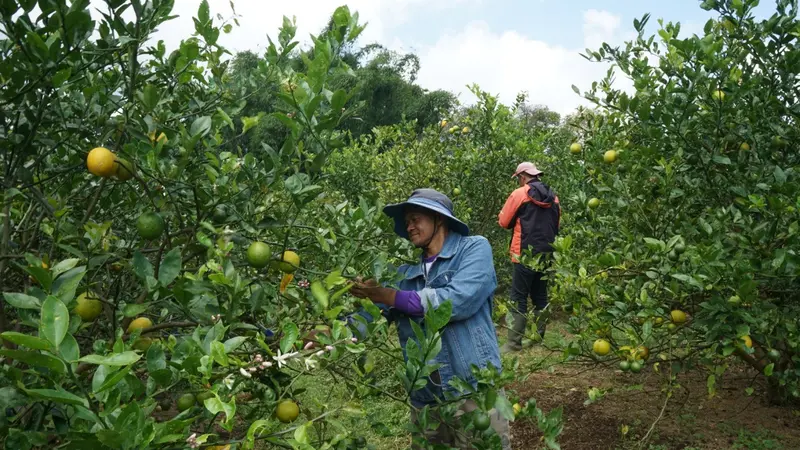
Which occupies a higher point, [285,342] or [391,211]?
[391,211]

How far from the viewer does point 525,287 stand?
5.99 meters

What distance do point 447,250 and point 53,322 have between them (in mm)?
1716

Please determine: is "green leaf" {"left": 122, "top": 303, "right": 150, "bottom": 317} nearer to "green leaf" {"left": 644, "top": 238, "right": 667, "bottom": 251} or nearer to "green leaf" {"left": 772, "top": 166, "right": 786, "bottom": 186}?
"green leaf" {"left": 644, "top": 238, "right": 667, "bottom": 251}

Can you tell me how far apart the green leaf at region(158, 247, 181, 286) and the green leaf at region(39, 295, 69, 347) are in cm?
51

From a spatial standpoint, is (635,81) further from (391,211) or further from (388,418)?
(388,418)

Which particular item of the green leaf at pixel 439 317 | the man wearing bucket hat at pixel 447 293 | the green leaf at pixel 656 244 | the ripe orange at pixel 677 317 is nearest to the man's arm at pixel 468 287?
the man wearing bucket hat at pixel 447 293

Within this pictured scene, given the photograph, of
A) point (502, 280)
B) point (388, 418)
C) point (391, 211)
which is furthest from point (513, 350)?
point (391, 211)

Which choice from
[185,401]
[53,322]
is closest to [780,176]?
[185,401]

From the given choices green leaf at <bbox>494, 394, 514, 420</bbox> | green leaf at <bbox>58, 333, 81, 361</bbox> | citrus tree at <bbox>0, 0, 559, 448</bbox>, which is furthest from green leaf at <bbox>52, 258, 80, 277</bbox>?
green leaf at <bbox>494, 394, 514, 420</bbox>

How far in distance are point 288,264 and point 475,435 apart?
666 millimetres

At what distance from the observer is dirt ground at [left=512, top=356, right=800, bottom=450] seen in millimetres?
3602

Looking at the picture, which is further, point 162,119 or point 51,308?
point 162,119

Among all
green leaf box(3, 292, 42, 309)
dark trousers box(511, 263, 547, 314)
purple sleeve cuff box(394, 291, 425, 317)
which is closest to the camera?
green leaf box(3, 292, 42, 309)

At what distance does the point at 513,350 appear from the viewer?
588 cm
